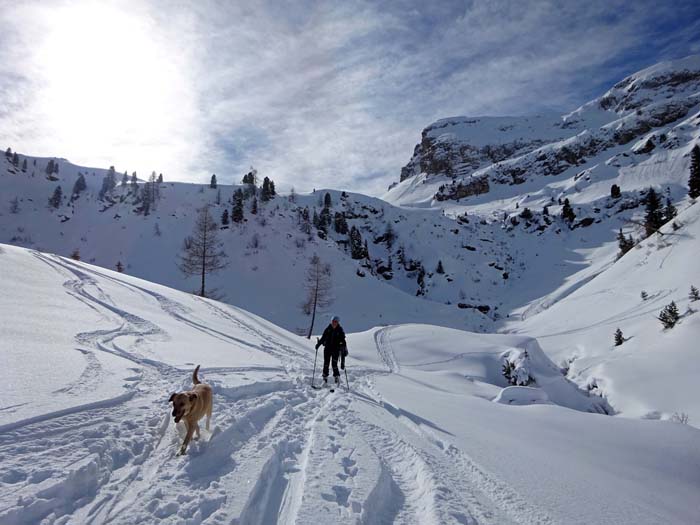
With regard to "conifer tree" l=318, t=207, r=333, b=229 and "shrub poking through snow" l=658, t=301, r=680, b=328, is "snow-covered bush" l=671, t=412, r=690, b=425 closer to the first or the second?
"shrub poking through snow" l=658, t=301, r=680, b=328

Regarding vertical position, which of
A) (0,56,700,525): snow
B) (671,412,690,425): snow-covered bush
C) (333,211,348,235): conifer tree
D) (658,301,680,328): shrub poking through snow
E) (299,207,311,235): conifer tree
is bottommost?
(671,412,690,425): snow-covered bush

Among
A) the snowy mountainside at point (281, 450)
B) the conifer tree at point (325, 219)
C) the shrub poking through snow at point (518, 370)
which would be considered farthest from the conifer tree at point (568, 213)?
the snowy mountainside at point (281, 450)

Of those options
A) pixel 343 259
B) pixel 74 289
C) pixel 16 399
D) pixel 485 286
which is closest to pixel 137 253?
pixel 343 259

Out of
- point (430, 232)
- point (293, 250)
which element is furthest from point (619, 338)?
point (430, 232)

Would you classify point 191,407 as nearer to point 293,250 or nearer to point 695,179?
point 293,250

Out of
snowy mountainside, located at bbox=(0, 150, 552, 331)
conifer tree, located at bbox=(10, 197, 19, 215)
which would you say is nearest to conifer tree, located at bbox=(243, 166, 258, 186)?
snowy mountainside, located at bbox=(0, 150, 552, 331)

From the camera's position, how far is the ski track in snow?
10.1ft

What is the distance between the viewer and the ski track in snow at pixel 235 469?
307 centimetres

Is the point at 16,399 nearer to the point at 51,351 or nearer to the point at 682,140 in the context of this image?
the point at 51,351

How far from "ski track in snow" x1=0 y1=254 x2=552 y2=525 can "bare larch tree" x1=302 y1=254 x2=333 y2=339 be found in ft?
70.3

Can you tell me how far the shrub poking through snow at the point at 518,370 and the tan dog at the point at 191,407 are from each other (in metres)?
13.0

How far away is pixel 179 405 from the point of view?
4.04m

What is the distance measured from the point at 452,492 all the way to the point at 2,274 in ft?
51.4

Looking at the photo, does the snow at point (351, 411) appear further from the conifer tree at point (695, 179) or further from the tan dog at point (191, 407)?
the conifer tree at point (695, 179)
